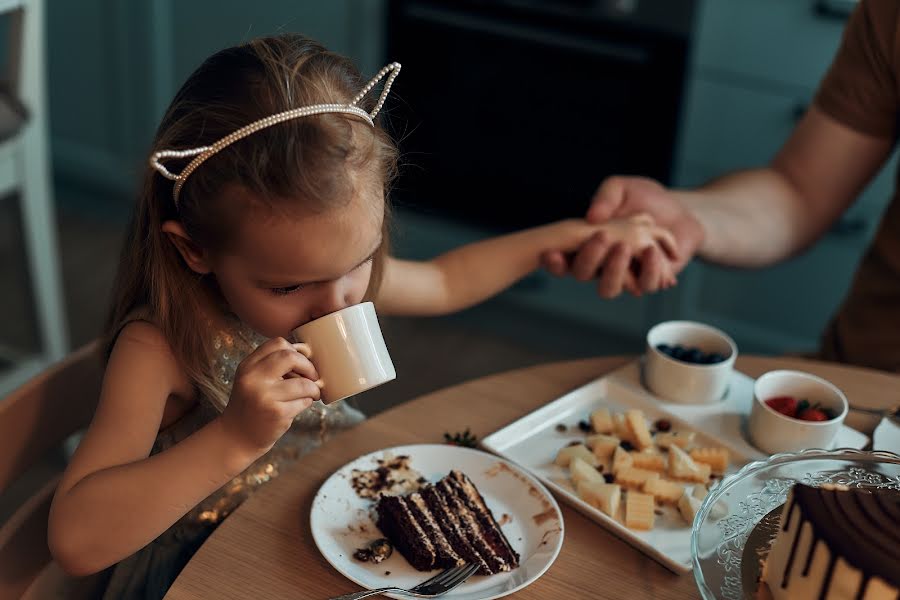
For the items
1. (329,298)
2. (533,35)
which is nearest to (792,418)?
(329,298)

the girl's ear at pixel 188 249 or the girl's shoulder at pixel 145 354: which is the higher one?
the girl's ear at pixel 188 249

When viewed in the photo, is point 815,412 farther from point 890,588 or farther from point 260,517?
point 260,517

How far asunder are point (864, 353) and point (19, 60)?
6.39 ft

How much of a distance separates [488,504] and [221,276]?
377 millimetres

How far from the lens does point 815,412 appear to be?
3.87 ft

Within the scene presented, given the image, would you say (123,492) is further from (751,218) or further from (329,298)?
(751,218)

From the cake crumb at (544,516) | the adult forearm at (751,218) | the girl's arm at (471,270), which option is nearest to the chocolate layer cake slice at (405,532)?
the cake crumb at (544,516)

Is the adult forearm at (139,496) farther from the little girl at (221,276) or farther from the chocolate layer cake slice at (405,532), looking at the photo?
the chocolate layer cake slice at (405,532)

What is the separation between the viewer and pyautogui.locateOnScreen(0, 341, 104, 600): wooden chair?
1.11 m

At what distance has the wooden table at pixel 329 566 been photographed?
3.11ft

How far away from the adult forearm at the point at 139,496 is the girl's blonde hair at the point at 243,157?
0.17 meters

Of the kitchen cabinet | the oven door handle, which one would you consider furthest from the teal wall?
the kitchen cabinet

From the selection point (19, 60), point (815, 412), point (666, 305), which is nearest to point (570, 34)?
point (666, 305)

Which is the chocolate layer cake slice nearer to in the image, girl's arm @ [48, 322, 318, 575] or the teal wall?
girl's arm @ [48, 322, 318, 575]
